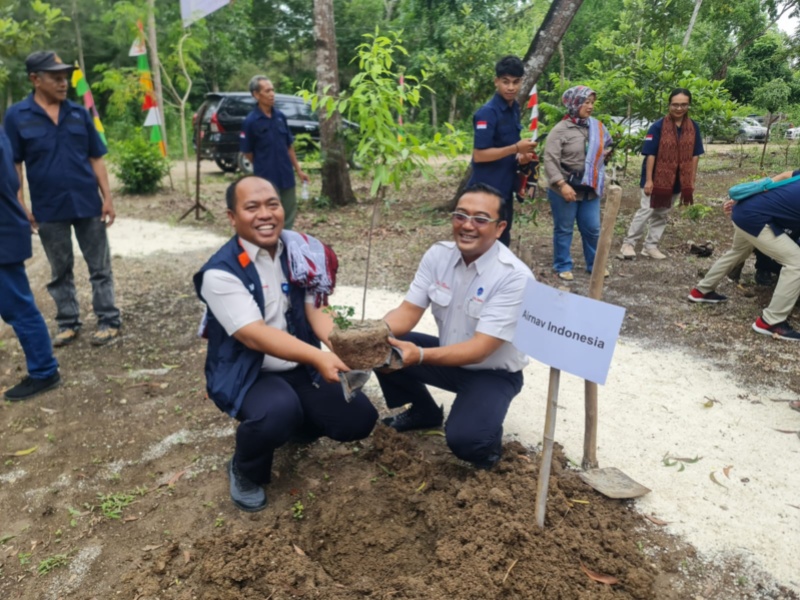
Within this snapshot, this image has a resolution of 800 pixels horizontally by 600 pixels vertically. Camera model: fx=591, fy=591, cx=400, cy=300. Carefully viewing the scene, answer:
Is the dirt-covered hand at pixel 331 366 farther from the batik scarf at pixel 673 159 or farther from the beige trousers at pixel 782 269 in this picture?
the batik scarf at pixel 673 159

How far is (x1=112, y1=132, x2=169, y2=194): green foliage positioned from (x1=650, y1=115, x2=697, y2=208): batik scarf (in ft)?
26.7

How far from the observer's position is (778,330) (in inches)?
166

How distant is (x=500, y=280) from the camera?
8.41 feet

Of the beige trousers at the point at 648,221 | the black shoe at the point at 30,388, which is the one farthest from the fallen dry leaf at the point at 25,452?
the beige trousers at the point at 648,221

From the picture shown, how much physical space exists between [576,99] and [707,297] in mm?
1987

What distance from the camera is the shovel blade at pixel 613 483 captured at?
2.51m

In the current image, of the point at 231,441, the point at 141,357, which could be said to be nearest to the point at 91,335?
the point at 141,357

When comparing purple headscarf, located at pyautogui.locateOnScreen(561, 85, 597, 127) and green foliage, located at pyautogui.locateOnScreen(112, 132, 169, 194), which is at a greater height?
purple headscarf, located at pyautogui.locateOnScreen(561, 85, 597, 127)

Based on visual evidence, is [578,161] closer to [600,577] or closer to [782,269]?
[782,269]

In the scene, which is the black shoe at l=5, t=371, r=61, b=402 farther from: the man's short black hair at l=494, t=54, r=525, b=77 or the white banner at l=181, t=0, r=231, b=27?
the white banner at l=181, t=0, r=231, b=27

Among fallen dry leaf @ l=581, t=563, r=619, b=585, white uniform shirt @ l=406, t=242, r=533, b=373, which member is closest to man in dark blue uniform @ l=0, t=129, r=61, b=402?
white uniform shirt @ l=406, t=242, r=533, b=373

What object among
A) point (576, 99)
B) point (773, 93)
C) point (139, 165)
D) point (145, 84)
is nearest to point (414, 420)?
point (576, 99)

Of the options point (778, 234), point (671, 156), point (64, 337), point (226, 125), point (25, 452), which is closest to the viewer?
point (25, 452)

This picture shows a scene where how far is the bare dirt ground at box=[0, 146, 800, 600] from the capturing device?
6.70 ft
